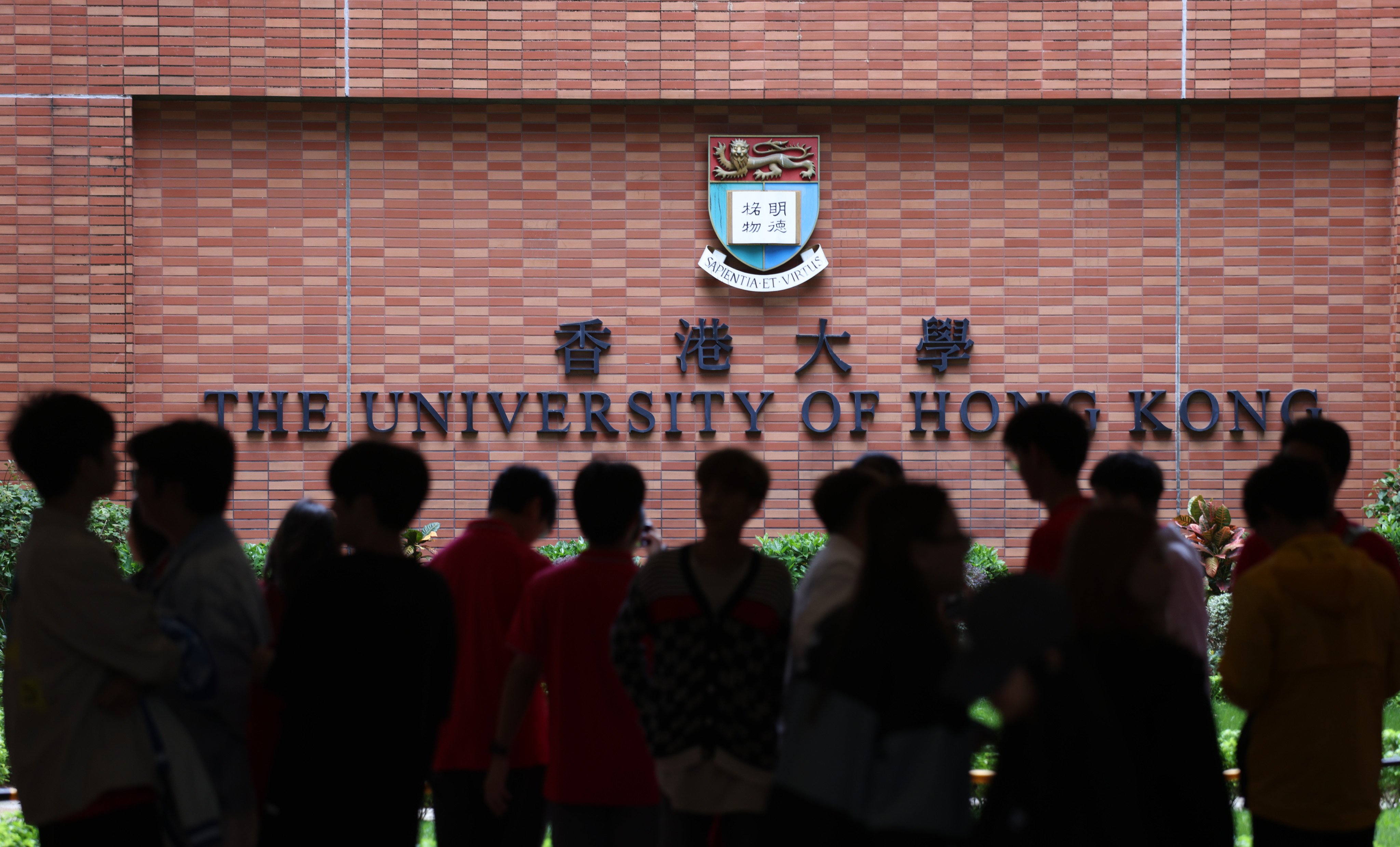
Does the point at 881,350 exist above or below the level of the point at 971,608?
above

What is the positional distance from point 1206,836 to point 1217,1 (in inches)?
325

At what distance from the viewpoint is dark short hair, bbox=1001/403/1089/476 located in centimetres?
335

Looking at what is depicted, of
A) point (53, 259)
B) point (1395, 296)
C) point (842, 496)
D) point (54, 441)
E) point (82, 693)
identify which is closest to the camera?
point (82, 693)

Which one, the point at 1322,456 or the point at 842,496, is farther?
the point at 1322,456

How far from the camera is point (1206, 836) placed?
2303 millimetres

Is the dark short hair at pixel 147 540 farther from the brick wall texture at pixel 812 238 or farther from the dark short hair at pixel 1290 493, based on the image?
the brick wall texture at pixel 812 238

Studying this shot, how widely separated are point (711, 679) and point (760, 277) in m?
6.37

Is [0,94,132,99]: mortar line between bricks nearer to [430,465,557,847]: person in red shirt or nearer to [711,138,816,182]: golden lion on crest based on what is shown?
[711,138,816,182]: golden lion on crest

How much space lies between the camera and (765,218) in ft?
29.3

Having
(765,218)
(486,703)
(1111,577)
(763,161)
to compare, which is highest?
(763,161)

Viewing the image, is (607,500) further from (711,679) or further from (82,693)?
(82,693)

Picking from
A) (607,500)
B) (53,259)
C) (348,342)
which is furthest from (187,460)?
(53,259)

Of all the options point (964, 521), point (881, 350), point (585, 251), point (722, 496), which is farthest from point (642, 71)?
point (722, 496)

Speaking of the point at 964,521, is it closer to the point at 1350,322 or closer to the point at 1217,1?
the point at 1350,322
